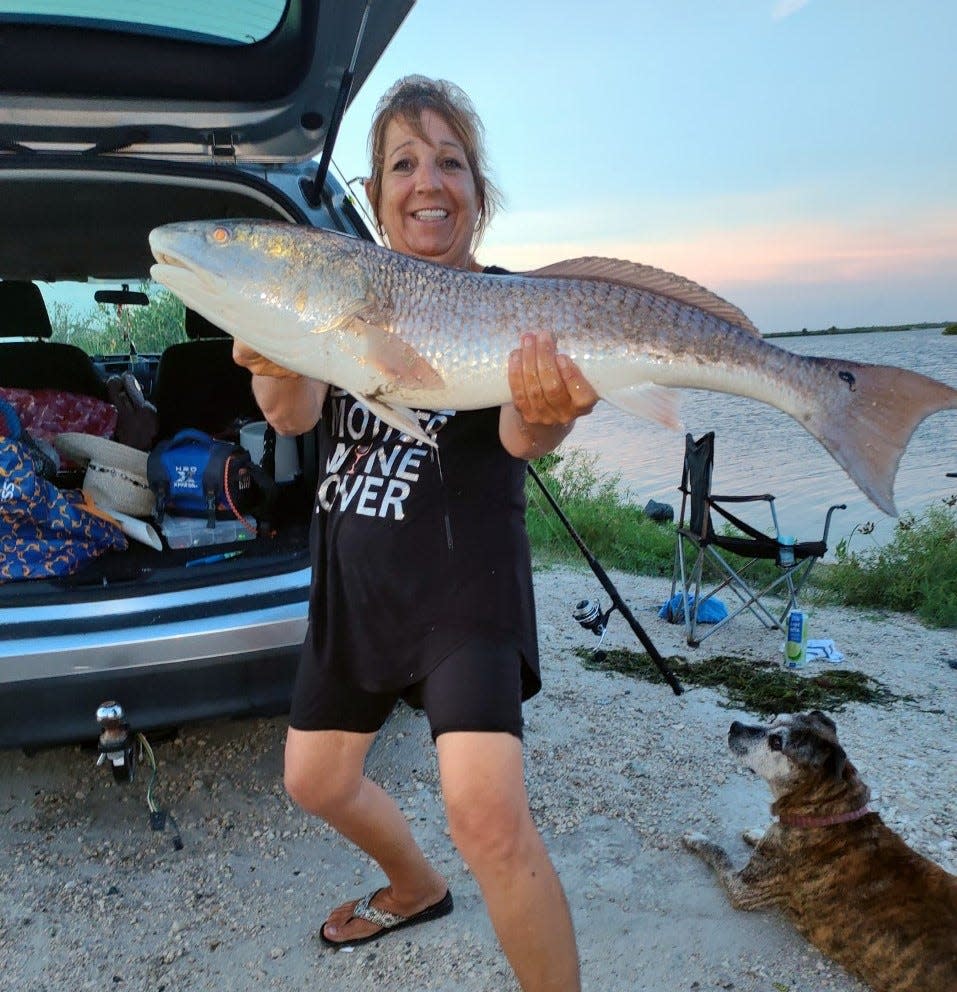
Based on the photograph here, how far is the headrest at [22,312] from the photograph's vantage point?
4.60m

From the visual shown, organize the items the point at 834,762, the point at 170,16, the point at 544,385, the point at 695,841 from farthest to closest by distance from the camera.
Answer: the point at 170,16, the point at 695,841, the point at 834,762, the point at 544,385

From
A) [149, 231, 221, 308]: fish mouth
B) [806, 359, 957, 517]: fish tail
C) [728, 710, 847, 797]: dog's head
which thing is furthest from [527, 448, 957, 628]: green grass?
[149, 231, 221, 308]: fish mouth

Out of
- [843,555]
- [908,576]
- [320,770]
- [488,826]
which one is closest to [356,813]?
[320,770]

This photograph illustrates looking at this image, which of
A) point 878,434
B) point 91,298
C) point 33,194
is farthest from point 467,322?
point 91,298

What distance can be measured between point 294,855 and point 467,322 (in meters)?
2.06

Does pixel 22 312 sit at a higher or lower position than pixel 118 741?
higher

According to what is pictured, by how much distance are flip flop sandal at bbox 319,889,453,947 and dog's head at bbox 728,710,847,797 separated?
1.15 meters

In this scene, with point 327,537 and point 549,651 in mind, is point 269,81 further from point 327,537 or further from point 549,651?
point 549,651

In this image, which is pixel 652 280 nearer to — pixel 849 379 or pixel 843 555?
pixel 849 379

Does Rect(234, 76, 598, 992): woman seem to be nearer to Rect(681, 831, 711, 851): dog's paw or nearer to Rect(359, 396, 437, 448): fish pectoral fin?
Rect(359, 396, 437, 448): fish pectoral fin

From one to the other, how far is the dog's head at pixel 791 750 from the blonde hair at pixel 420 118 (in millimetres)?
A: 1924

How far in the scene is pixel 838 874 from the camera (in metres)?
2.54

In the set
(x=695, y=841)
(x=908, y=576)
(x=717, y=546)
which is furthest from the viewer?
(x=908, y=576)

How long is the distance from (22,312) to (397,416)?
12.2ft
